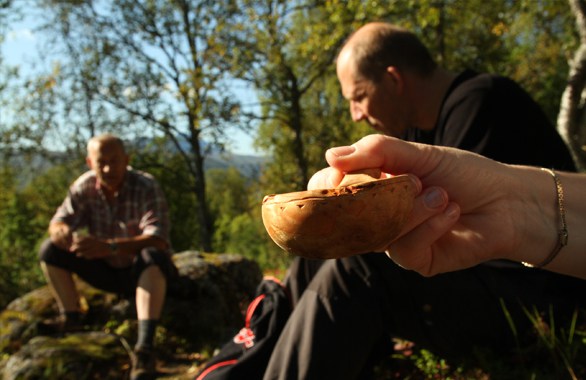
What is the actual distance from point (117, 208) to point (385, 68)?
9.95 feet

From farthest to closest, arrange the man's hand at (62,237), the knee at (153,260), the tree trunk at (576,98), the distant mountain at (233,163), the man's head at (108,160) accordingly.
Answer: the distant mountain at (233,163) < the tree trunk at (576,98) < the man's head at (108,160) < the man's hand at (62,237) < the knee at (153,260)

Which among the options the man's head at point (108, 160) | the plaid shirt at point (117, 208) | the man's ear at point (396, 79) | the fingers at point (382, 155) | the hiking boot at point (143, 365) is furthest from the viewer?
the plaid shirt at point (117, 208)

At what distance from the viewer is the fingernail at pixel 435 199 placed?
122 centimetres

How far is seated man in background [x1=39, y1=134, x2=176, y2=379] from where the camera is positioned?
3635mm

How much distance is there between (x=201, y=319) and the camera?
457 cm

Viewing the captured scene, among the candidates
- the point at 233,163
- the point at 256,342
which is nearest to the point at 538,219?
the point at 256,342

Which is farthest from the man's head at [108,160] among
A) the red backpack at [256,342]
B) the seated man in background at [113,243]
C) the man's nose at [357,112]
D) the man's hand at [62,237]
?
the red backpack at [256,342]

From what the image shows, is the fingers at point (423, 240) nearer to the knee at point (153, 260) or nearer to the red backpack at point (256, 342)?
the red backpack at point (256, 342)

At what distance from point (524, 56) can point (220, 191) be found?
103 feet

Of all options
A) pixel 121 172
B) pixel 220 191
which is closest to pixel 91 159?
pixel 121 172

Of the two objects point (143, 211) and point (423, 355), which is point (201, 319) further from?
point (423, 355)

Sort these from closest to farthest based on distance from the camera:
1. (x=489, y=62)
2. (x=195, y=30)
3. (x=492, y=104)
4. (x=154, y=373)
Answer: (x=492, y=104)
(x=154, y=373)
(x=195, y=30)
(x=489, y=62)

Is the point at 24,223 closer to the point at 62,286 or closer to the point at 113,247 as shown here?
the point at 62,286

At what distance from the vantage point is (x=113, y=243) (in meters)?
3.77
